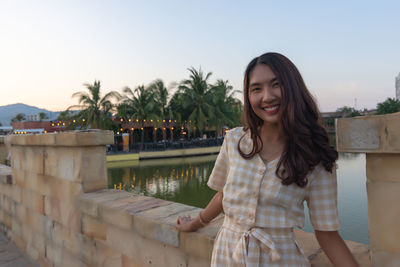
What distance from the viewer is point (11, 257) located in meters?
3.62

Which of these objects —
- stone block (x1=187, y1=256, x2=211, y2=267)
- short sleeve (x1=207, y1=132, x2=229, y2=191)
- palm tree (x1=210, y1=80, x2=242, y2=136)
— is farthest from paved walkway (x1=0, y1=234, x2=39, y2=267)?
palm tree (x1=210, y1=80, x2=242, y2=136)

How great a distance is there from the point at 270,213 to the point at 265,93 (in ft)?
1.49

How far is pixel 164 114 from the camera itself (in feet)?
87.6

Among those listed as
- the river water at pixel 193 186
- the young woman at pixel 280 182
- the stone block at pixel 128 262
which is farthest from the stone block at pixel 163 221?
the river water at pixel 193 186

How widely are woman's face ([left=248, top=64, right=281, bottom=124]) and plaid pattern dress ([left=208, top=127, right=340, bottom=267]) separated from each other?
0.57ft

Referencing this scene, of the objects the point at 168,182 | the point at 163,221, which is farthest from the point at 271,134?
the point at 168,182

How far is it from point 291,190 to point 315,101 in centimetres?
36

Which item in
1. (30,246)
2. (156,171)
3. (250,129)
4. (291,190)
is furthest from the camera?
(156,171)

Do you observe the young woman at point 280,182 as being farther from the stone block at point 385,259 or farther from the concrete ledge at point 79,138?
the concrete ledge at point 79,138

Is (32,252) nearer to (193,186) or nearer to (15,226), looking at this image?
(15,226)

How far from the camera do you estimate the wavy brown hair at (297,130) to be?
3.27 ft

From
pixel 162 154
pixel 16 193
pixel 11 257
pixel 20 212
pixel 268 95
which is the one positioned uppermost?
pixel 268 95

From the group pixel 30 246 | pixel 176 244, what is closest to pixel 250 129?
pixel 176 244

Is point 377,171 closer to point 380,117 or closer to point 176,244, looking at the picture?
point 380,117
